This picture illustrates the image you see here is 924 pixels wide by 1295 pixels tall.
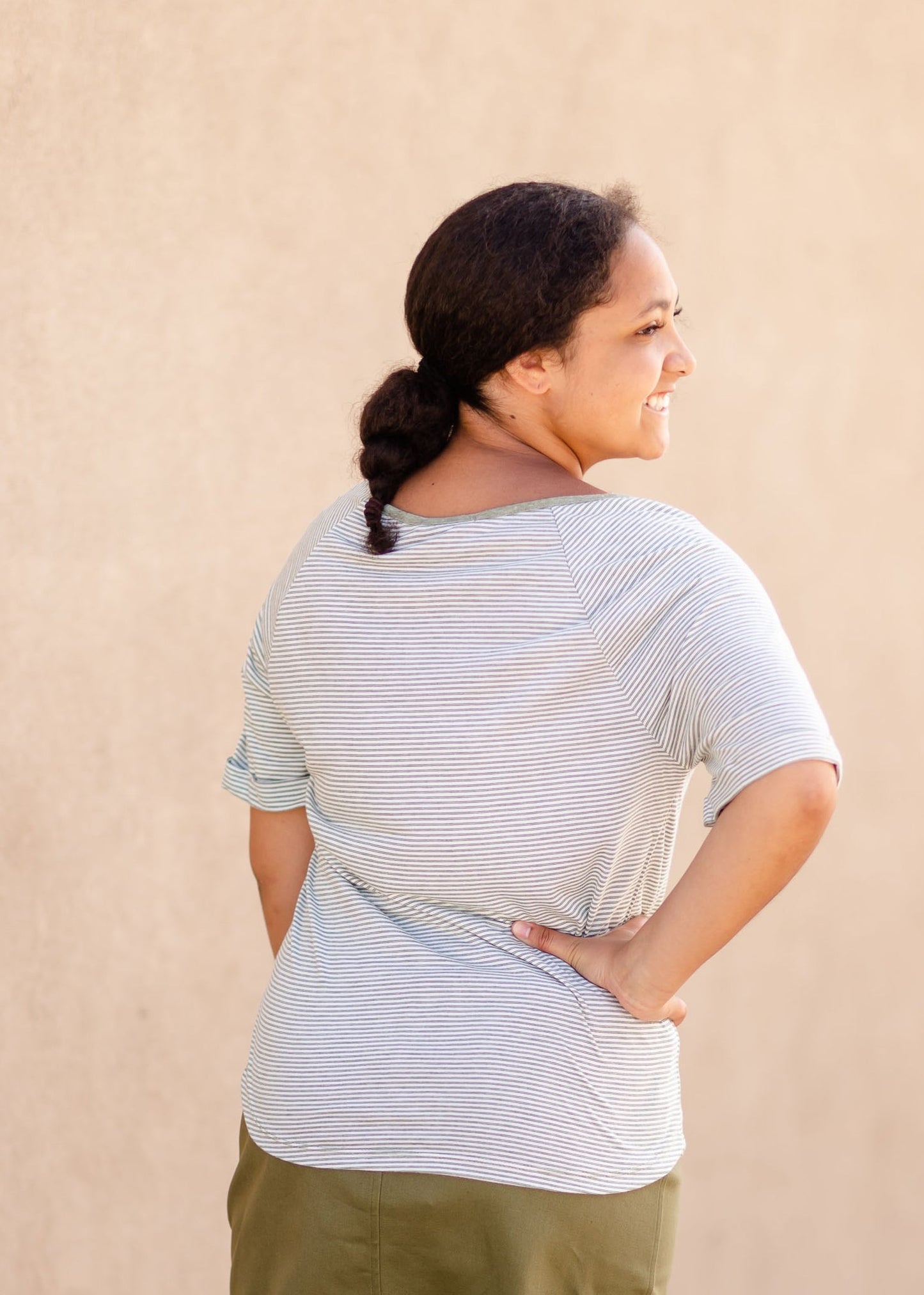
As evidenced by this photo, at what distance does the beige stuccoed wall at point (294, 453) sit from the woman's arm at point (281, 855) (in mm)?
949

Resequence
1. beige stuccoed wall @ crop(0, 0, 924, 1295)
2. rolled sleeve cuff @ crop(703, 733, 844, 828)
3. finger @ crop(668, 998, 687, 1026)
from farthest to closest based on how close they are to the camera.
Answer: beige stuccoed wall @ crop(0, 0, 924, 1295)
finger @ crop(668, 998, 687, 1026)
rolled sleeve cuff @ crop(703, 733, 844, 828)

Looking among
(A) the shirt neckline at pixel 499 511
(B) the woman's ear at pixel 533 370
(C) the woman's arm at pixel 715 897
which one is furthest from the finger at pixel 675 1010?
(B) the woman's ear at pixel 533 370

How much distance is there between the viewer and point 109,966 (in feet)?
7.33

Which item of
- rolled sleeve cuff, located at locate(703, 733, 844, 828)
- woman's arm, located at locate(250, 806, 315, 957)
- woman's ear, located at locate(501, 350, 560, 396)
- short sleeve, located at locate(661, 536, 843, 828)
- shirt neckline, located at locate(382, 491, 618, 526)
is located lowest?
woman's arm, located at locate(250, 806, 315, 957)

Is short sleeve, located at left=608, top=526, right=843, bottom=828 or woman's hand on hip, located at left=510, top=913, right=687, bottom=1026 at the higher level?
short sleeve, located at left=608, top=526, right=843, bottom=828

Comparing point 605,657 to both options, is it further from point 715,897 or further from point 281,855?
point 281,855

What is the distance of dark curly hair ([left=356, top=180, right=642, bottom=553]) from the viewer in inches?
40.1

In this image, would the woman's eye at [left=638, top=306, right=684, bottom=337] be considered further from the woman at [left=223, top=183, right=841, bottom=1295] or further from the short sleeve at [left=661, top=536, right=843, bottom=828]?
the short sleeve at [left=661, top=536, right=843, bottom=828]

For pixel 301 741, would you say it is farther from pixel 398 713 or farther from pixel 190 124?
pixel 190 124

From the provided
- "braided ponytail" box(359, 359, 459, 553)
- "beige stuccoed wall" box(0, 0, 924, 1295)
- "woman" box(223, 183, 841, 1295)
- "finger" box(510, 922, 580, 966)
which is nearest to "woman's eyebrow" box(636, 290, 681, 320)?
"woman" box(223, 183, 841, 1295)

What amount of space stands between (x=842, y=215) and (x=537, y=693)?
6.27 feet

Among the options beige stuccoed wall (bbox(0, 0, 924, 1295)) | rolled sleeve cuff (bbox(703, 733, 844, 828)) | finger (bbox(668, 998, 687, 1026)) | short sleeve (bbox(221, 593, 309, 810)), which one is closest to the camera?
rolled sleeve cuff (bbox(703, 733, 844, 828))

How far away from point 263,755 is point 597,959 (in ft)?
1.36

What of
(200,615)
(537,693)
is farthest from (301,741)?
(200,615)
